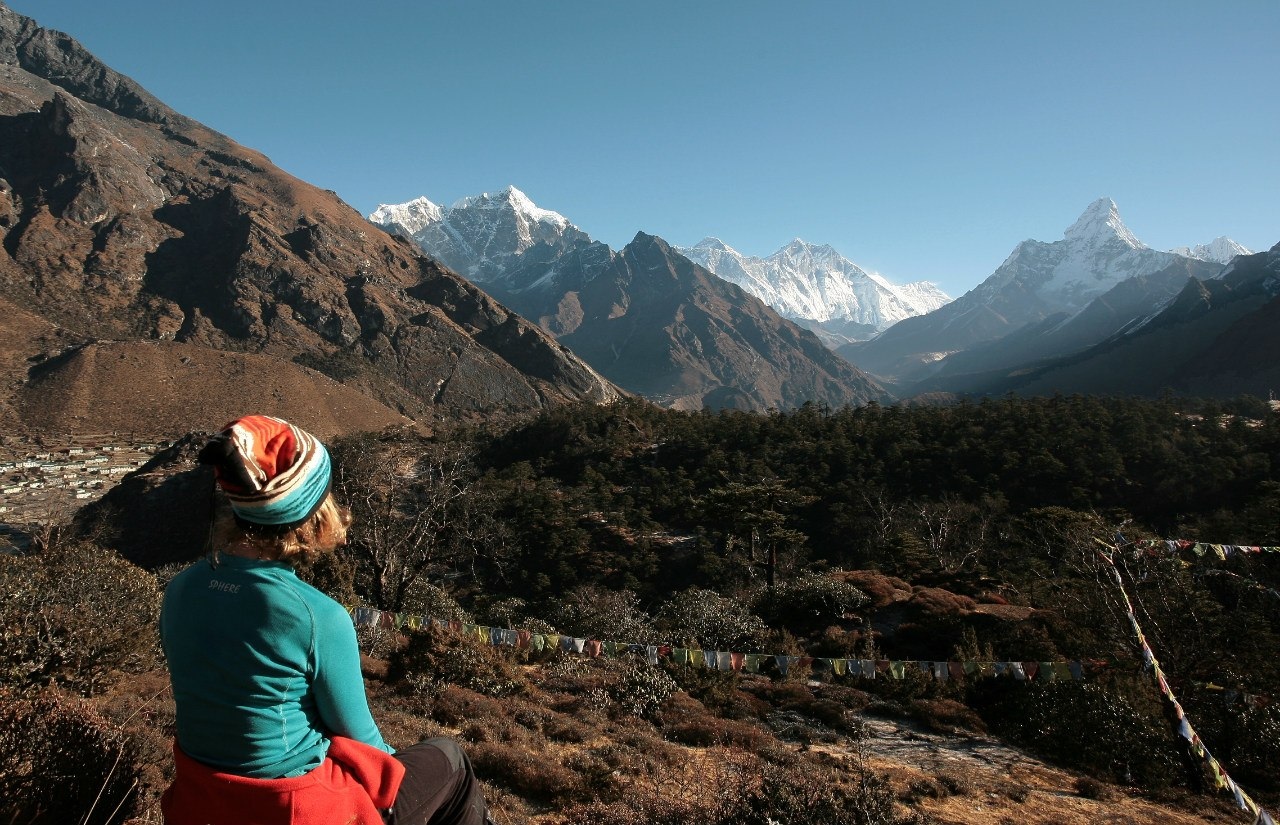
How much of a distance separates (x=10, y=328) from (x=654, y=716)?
4161 inches

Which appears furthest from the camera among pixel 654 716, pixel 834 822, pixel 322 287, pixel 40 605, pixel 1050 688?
pixel 322 287

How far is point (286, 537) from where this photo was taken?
1950 millimetres

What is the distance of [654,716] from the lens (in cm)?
870

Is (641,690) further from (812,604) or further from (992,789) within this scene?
(812,604)

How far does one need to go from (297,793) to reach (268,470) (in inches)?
35.4

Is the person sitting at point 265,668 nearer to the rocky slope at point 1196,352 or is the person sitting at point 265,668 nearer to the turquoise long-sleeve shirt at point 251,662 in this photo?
the turquoise long-sleeve shirt at point 251,662

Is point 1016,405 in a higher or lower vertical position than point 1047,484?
higher

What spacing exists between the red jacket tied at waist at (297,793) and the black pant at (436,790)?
4.8 inches

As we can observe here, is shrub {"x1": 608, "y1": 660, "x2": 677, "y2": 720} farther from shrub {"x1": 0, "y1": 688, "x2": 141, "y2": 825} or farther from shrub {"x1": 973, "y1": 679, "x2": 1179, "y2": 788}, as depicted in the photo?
shrub {"x1": 0, "y1": 688, "x2": 141, "y2": 825}

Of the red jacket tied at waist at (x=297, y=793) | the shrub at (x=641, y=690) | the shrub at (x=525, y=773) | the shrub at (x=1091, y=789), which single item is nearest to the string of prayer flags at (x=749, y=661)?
the shrub at (x=641, y=690)

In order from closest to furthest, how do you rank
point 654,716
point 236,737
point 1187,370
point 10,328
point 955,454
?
point 236,737 < point 654,716 < point 955,454 < point 10,328 < point 1187,370

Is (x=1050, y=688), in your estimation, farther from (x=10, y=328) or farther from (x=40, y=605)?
(x=10, y=328)

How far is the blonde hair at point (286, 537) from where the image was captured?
1.91 meters

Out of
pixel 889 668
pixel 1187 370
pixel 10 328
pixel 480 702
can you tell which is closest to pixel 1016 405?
pixel 889 668
